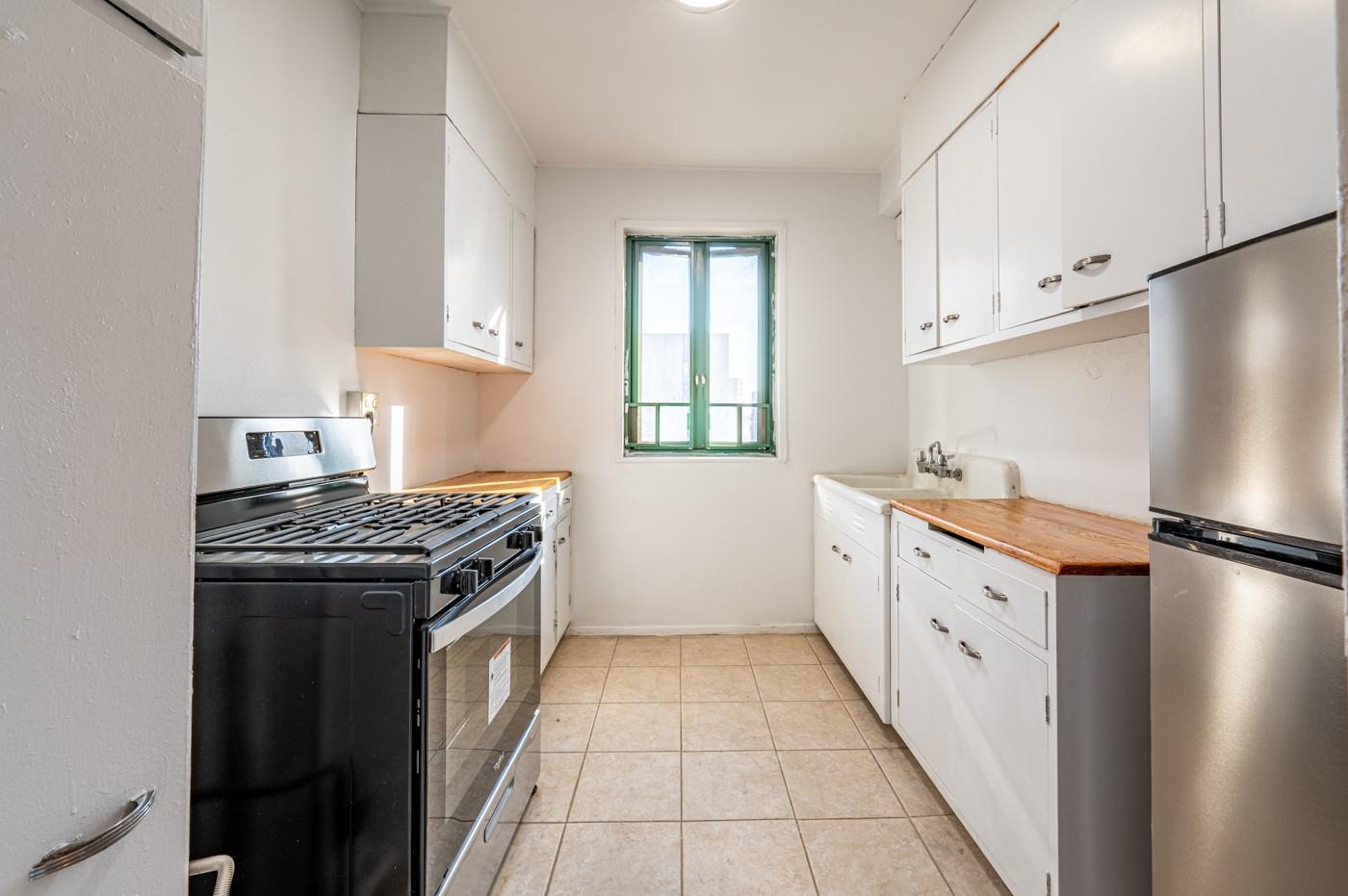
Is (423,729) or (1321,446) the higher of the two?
(1321,446)

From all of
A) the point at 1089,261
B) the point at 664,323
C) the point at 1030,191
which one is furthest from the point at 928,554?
the point at 664,323

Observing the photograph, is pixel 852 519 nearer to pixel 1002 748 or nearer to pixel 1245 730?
pixel 1002 748

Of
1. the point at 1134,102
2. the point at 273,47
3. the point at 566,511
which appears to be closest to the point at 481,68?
the point at 273,47

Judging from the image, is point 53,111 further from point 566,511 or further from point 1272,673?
point 566,511

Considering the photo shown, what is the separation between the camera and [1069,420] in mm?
1932

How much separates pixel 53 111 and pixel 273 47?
64.1 inches

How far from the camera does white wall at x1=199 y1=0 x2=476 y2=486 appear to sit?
1.38m

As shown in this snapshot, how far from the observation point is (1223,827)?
32.0 inches

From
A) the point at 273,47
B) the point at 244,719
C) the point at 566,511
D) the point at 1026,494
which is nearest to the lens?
the point at 244,719

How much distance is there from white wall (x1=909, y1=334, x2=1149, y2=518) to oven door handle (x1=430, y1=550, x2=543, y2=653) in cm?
179

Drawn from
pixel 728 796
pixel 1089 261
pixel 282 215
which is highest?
pixel 282 215

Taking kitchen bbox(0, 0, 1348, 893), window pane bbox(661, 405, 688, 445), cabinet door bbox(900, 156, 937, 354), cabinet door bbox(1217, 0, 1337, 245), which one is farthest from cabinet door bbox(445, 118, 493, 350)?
cabinet door bbox(1217, 0, 1337, 245)

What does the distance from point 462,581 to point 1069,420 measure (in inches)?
79.0

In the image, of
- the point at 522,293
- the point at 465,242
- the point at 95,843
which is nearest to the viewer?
the point at 95,843
